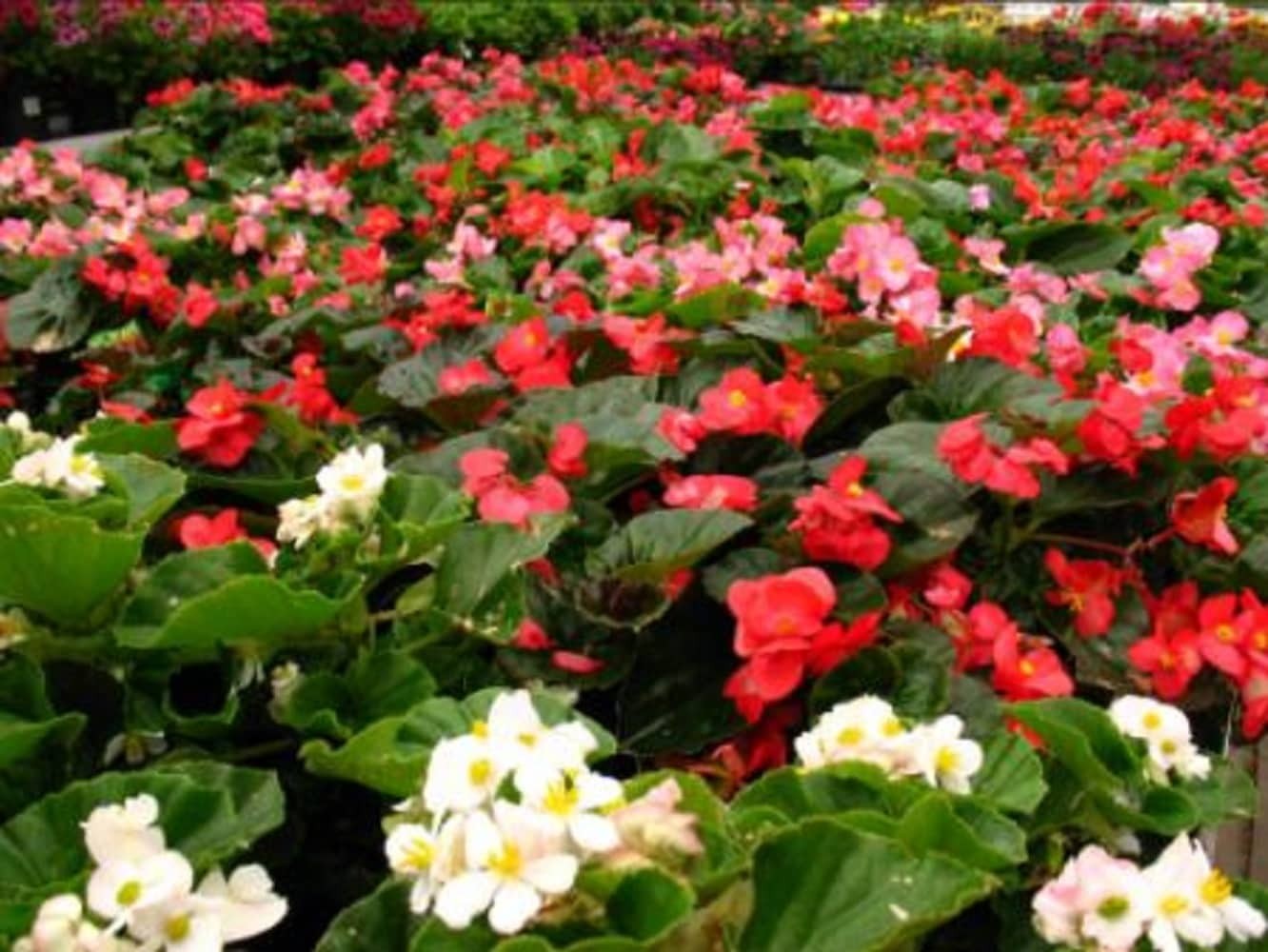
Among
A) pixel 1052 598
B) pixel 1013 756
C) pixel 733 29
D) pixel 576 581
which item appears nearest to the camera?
pixel 1013 756

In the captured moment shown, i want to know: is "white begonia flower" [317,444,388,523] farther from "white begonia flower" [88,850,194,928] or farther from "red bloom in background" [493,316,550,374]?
"red bloom in background" [493,316,550,374]

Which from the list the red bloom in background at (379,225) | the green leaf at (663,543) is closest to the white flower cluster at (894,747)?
the green leaf at (663,543)

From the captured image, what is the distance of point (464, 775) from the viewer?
2.63 feet

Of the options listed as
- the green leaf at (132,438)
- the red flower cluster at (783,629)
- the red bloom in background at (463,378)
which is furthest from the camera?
the red bloom in background at (463,378)

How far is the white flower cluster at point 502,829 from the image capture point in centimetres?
74

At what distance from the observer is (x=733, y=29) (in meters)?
10.5

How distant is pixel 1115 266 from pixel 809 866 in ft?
7.17

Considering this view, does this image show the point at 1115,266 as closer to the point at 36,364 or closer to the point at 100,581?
the point at 36,364

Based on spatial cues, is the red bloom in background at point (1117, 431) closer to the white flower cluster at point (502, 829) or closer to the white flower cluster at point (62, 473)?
the white flower cluster at point (502, 829)

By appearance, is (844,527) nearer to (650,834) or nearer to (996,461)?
(996,461)

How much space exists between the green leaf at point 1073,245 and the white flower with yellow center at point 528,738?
6.81 feet

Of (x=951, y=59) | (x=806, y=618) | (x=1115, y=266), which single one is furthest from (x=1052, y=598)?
(x=951, y=59)

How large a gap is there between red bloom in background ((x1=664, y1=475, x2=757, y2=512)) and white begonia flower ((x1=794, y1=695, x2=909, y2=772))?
0.33 m

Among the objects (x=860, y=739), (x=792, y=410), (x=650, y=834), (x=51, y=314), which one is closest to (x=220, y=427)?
(x=792, y=410)
